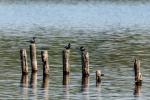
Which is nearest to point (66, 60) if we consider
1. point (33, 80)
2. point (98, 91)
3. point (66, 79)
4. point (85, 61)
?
point (66, 79)

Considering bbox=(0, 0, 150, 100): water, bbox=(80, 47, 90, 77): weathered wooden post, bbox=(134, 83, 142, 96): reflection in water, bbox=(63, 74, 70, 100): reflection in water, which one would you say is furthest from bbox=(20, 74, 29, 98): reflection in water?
bbox=(134, 83, 142, 96): reflection in water

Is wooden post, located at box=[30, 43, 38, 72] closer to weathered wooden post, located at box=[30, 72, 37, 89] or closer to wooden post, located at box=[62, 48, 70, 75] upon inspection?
weathered wooden post, located at box=[30, 72, 37, 89]

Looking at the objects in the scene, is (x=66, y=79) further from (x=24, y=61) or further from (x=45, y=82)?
(x=24, y=61)

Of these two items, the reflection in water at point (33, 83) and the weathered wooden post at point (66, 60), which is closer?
the reflection in water at point (33, 83)

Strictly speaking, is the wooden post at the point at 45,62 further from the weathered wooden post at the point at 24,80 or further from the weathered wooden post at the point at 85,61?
the weathered wooden post at the point at 85,61

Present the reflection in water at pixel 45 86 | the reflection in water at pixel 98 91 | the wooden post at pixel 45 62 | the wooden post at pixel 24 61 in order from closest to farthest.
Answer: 1. the reflection in water at pixel 98 91
2. the reflection in water at pixel 45 86
3. the wooden post at pixel 45 62
4. the wooden post at pixel 24 61

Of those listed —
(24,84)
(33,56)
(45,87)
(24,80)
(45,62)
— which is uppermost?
(33,56)

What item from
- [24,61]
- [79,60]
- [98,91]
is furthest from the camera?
[79,60]

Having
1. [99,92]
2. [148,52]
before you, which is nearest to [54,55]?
[148,52]

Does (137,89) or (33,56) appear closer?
(137,89)

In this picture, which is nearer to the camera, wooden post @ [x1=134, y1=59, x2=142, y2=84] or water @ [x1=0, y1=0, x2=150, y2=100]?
water @ [x1=0, y1=0, x2=150, y2=100]

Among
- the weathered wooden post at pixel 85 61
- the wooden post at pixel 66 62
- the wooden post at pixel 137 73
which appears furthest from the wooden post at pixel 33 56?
the wooden post at pixel 137 73

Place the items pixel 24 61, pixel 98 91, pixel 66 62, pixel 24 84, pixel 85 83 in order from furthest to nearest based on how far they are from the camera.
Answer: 1. pixel 24 61
2. pixel 66 62
3. pixel 85 83
4. pixel 24 84
5. pixel 98 91

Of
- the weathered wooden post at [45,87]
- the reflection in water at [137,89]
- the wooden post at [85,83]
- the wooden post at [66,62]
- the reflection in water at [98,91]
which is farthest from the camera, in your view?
the wooden post at [66,62]
